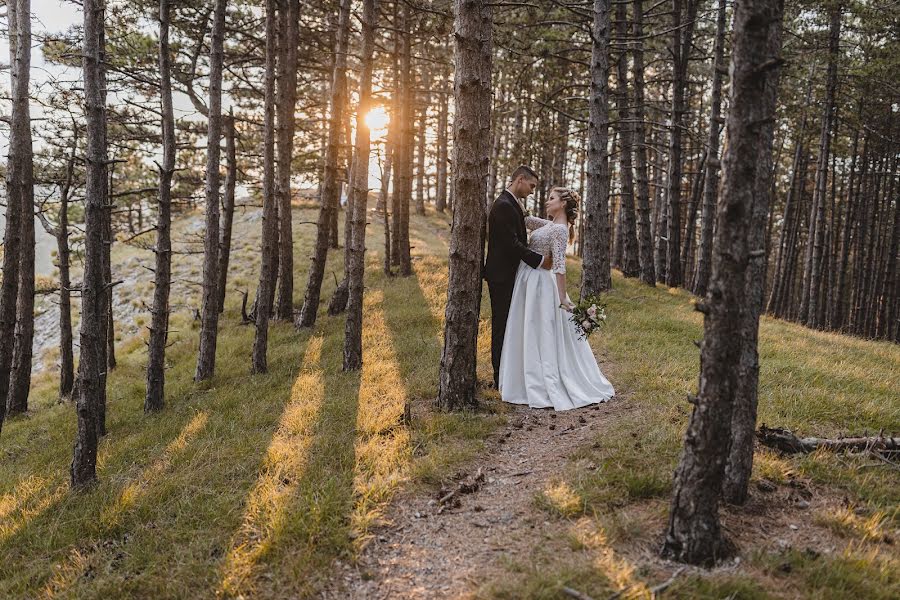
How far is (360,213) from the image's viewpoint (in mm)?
9219

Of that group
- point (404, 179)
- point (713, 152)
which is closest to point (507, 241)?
point (404, 179)

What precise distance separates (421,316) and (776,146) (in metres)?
21.0

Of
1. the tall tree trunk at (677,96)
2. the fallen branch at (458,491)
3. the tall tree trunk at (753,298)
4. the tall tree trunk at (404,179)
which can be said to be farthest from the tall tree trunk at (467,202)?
the tall tree trunk at (677,96)

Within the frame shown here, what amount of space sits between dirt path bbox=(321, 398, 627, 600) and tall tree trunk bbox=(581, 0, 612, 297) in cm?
666

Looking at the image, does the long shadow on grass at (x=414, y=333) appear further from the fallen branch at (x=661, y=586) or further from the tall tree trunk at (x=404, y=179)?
the fallen branch at (x=661, y=586)

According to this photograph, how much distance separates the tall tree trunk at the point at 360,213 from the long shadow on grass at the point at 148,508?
1.58 meters

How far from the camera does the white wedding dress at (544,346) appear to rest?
7285 millimetres

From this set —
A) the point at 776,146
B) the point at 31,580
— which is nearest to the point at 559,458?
the point at 31,580

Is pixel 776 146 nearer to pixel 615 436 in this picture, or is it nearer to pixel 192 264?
pixel 615 436

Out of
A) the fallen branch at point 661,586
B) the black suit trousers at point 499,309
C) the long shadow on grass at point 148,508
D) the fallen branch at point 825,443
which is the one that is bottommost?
the long shadow on grass at point 148,508

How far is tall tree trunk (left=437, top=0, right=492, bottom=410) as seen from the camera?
646 centimetres

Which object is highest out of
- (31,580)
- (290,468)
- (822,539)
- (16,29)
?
(16,29)

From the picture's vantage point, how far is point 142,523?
5191 millimetres

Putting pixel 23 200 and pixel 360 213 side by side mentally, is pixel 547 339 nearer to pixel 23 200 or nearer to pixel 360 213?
pixel 360 213
